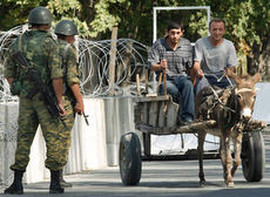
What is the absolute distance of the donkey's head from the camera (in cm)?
1379

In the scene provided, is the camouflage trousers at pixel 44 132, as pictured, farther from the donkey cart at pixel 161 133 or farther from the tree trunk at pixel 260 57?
the tree trunk at pixel 260 57

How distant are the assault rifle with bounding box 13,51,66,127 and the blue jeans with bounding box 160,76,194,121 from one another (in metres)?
1.63

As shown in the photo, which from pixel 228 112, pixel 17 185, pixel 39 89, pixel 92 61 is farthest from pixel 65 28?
pixel 92 61

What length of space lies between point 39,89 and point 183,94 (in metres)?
1.89

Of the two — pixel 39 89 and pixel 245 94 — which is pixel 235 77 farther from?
pixel 39 89

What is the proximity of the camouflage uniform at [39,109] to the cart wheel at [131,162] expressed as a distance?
4.36 ft

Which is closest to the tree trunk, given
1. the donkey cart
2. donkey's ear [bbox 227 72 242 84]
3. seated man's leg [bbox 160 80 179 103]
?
the donkey cart

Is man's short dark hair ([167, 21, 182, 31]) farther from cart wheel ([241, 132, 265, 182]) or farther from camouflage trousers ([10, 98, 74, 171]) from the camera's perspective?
camouflage trousers ([10, 98, 74, 171])

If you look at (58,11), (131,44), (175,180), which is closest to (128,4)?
(58,11)

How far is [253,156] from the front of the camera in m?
14.9

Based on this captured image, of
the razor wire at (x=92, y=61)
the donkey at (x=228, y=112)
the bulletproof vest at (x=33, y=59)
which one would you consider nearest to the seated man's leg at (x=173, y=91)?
the donkey at (x=228, y=112)

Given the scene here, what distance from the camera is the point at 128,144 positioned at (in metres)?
15.1

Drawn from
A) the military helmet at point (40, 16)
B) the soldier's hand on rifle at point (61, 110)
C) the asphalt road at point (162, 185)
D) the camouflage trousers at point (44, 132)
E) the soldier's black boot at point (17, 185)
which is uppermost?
the military helmet at point (40, 16)

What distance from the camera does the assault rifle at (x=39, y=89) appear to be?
1361 cm
